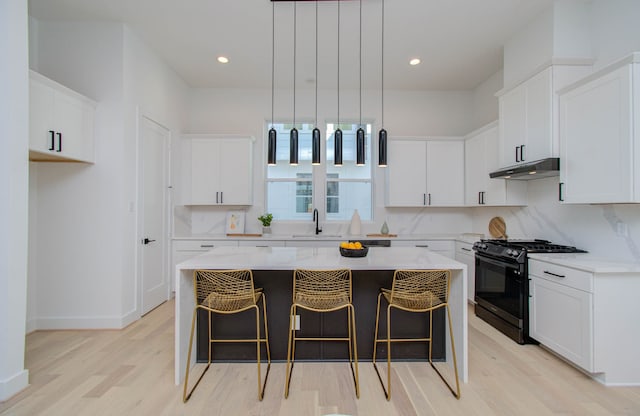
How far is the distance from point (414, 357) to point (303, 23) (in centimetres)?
352

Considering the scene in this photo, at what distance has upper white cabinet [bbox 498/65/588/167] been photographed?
291 centimetres

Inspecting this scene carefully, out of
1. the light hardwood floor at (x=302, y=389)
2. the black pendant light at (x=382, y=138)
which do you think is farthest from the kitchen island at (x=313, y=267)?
the black pendant light at (x=382, y=138)

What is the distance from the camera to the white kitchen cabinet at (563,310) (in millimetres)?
2330

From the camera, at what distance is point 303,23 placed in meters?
3.36

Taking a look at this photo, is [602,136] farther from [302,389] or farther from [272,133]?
[302,389]

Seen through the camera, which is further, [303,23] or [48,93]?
[303,23]

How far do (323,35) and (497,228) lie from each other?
337 cm

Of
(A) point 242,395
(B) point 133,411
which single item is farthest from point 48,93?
(A) point 242,395

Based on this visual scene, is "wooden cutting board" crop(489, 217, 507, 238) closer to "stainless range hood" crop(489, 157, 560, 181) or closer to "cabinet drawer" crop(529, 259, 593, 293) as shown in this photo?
"stainless range hood" crop(489, 157, 560, 181)

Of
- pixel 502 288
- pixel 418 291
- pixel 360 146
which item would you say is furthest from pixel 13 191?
pixel 502 288

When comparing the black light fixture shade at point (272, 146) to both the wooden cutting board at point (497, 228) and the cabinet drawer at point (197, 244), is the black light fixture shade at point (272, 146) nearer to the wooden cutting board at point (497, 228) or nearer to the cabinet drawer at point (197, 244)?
the cabinet drawer at point (197, 244)

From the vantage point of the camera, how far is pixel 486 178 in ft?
13.6

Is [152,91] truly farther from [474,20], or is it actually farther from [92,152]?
[474,20]

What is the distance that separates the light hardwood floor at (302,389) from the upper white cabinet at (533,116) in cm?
193
